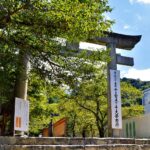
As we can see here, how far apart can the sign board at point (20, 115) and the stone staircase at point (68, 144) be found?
7.62ft

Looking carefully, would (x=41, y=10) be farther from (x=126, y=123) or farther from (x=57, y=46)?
(x=126, y=123)

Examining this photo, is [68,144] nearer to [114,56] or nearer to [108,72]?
[108,72]

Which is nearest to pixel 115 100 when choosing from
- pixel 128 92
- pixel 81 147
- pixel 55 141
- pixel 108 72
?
pixel 108 72

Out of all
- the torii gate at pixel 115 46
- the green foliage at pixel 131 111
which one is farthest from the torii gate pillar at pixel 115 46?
the green foliage at pixel 131 111

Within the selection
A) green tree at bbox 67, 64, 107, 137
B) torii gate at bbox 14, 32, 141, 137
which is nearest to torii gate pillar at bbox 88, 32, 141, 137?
torii gate at bbox 14, 32, 141, 137

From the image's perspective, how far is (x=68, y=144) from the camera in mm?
7391

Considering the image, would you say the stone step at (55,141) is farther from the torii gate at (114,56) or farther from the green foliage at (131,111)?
the green foliage at (131,111)

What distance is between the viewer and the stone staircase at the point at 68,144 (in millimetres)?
6756

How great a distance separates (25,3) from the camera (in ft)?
23.5

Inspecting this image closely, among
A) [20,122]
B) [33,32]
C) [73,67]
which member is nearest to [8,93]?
[20,122]

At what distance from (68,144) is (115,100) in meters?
6.07

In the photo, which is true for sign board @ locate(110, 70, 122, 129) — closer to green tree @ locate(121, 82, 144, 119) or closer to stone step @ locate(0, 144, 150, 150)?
stone step @ locate(0, 144, 150, 150)

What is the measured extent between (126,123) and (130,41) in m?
4.21

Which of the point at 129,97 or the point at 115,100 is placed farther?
the point at 129,97
